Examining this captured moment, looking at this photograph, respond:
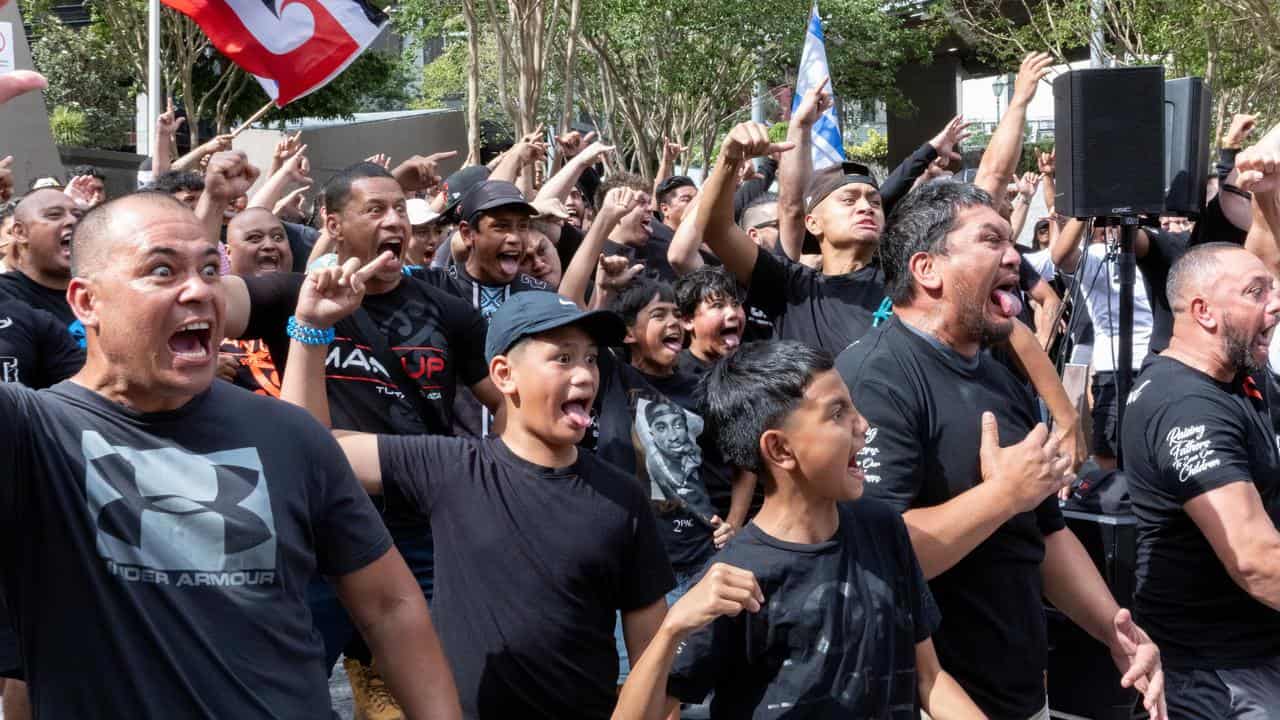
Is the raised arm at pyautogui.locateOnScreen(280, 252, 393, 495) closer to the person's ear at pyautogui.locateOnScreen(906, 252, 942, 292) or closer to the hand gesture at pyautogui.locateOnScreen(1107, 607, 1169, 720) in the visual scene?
the person's ear at pyautogui.locateOnScreen(906, 252, 942, 292)

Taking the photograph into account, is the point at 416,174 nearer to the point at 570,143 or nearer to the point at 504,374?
the point at 570,143

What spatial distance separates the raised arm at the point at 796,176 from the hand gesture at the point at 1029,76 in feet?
3.12

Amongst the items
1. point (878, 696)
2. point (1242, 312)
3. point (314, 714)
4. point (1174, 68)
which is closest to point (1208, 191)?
point (1242, 312)

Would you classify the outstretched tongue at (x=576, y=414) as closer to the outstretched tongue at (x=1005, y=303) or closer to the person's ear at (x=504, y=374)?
the person's ear at (x=504, y=374)

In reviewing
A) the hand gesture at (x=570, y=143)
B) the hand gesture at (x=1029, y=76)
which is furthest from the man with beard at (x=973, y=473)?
the hand gesture at (x=570, y=143)

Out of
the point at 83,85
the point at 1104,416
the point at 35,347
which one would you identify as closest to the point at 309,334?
the point at 35,347

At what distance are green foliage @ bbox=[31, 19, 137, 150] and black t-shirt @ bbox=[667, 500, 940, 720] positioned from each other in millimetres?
35605

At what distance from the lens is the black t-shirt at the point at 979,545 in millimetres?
3439

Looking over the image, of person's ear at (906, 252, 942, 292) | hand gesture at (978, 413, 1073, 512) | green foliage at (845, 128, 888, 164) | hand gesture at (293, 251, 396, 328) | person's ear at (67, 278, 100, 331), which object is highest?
person's ear at (67, 278, 100, 331)

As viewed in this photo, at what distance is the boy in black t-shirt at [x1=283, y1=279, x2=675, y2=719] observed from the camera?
332cm

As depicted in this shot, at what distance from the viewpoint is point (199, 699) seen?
95.8 inches

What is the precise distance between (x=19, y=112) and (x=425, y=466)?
64.7ft

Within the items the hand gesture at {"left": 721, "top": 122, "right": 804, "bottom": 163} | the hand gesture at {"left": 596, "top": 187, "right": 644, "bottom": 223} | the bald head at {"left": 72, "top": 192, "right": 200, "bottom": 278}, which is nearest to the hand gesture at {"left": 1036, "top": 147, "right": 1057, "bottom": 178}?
the hand gesture at {"left": 596, "top": 187, "right": 644, "bottom": 223}

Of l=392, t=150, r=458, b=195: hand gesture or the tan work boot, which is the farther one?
l=392, t=150, r=458, b=195: hand gesture
